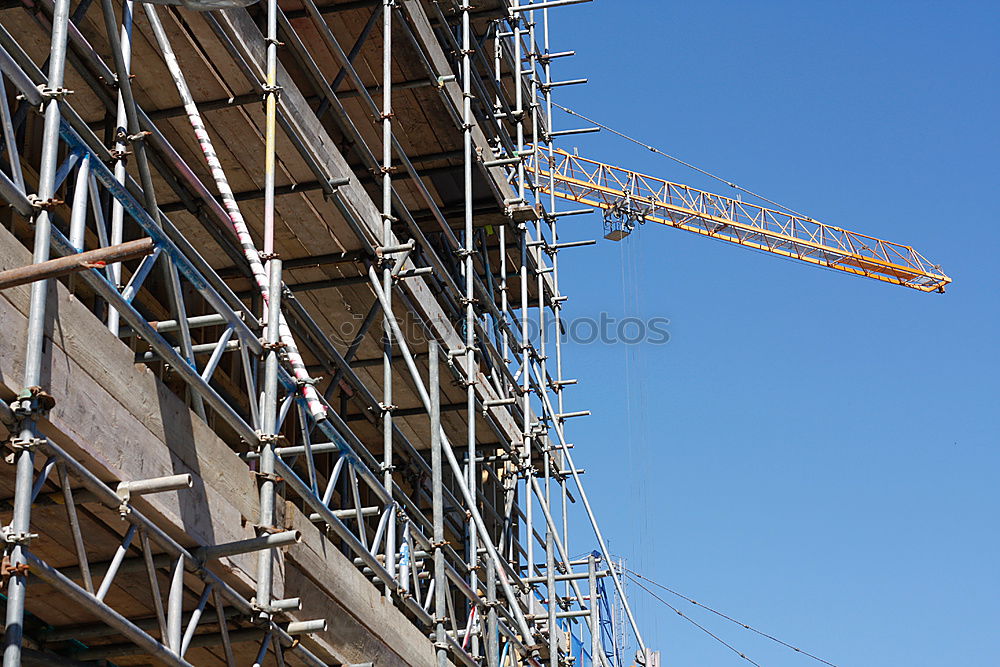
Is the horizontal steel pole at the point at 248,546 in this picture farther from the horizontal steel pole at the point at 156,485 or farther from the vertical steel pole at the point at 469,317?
the vertical steel pole at the point at 469,317

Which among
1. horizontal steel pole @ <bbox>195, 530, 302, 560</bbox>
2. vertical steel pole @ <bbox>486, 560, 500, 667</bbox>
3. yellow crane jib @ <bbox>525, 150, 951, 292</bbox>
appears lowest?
horizontal steel pole @ <bbox>195, 530, 302, 560</bbox>

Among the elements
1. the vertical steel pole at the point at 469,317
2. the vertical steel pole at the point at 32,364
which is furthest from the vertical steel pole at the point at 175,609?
the vertical steel pole at the point at 469,317

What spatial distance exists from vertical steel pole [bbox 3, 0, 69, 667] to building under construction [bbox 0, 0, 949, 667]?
11 millimetres

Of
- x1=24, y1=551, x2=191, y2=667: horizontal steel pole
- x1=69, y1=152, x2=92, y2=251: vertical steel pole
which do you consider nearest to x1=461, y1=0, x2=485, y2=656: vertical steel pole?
x1=24, y1=551, x2=191, y2=667: horizontal steel pole

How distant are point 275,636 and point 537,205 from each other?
10886 millimetres

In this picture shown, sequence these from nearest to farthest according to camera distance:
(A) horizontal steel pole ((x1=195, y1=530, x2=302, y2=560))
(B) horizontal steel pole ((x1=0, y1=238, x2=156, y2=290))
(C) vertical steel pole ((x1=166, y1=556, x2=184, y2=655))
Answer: (B) horizontal steel pole ((x1=0, y1=238, x2=156, y2=290))
(C) vertical steel pole ((x1=166, y1=556, x2=184, y2=655))
(A) horizontal steel pole ((x1=195, y1=530, x2=302, y2=560))

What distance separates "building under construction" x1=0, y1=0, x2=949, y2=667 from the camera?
19.3 ft

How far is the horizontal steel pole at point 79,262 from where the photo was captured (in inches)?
179

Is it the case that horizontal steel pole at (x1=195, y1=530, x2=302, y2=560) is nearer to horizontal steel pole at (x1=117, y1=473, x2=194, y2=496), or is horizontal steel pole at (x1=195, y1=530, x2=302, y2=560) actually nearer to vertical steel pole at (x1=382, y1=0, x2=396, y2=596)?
horizontal steel pole at (x1=117, y1=473, x2=194, y2=496)

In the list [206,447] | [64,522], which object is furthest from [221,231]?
[64,522]

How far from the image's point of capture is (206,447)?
22.9 ft

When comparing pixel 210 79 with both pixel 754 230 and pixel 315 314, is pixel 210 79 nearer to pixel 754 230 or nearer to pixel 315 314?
pixel 315 314

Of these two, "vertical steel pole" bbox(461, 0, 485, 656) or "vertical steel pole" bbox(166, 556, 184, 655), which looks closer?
"vertical steel pole" bbox(166, 556, 184, 655)

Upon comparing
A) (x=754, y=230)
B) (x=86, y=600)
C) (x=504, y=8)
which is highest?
(x=754, y=230)
